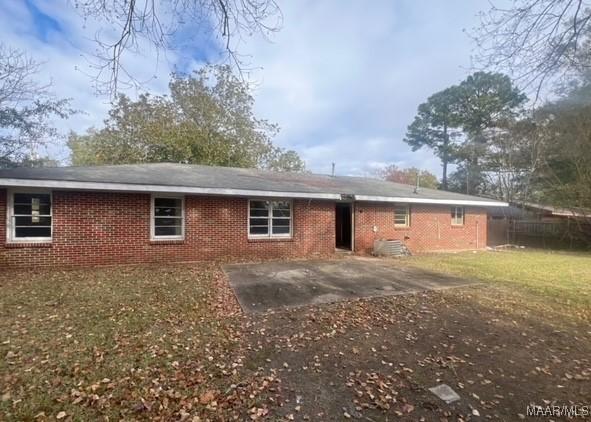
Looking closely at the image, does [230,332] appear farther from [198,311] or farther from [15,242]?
[15,242]

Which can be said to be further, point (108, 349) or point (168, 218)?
point (168, 218)

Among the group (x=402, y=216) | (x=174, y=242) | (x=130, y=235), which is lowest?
(x=174, y=242)

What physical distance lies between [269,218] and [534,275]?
8129 millimetres

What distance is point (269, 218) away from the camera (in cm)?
1094

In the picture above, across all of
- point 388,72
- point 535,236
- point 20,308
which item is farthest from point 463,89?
point 20,308

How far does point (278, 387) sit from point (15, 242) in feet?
28.6

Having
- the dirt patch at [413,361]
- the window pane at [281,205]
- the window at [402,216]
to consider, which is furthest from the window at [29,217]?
the window at [402,216]

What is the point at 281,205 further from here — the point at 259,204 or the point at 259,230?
the point at 259,230

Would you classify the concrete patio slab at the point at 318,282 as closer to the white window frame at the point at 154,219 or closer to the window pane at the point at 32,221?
the white window frame at the point at 154,219

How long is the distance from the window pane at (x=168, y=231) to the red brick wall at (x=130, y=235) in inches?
11.3

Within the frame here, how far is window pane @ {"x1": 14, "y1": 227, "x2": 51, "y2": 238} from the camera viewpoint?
26.5 feet

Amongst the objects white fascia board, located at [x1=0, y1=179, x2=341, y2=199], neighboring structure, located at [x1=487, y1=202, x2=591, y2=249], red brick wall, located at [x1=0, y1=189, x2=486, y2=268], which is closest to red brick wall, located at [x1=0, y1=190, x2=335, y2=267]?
red brick wall, located at [x1=0, y1=189, x2=486, y2=268]

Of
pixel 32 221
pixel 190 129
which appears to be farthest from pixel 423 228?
pixel 190 129

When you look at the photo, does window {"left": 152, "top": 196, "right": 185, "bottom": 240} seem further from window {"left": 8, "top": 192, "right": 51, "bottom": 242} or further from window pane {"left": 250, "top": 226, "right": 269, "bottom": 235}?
window {"left": 8, "top": 192, "right": 51, "bottom": 242}
